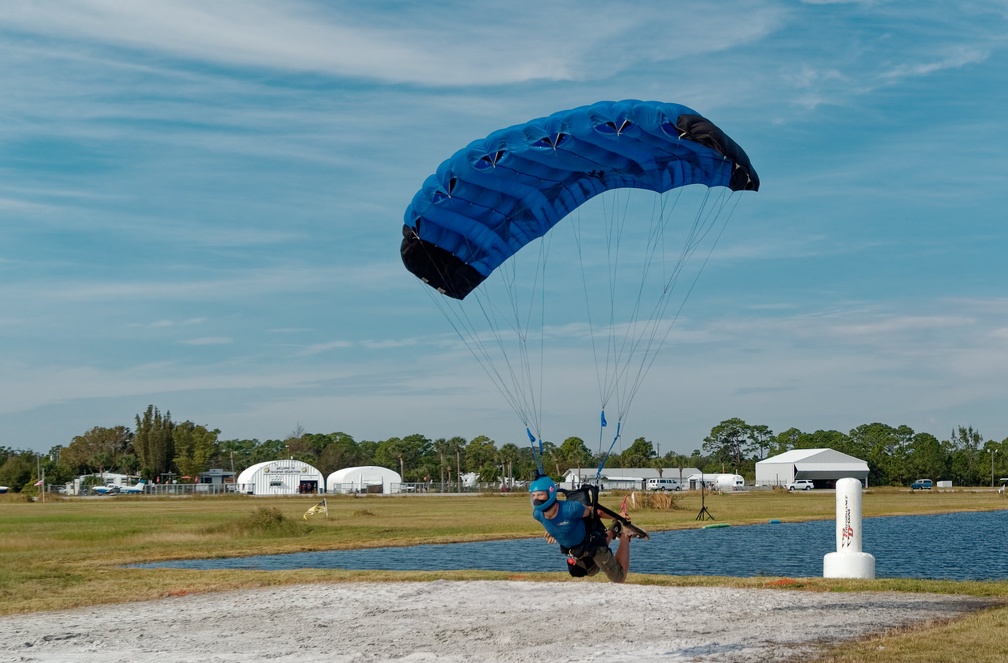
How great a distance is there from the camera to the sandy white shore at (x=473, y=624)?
13.7 meters

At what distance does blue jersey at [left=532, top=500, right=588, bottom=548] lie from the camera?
13.3 meters

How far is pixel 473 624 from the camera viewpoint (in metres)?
15.9

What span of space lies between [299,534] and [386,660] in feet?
95.6

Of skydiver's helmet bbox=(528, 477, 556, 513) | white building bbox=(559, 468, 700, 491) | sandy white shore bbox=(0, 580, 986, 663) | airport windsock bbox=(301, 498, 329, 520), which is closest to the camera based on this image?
skydiver's helmet bbox=(528, 477, 556, 513)

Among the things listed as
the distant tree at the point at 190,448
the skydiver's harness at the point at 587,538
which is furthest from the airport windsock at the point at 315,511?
the distant tree at the point at 190,448

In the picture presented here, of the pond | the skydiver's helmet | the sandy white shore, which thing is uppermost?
the skydiver's helmet

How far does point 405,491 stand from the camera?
119 m

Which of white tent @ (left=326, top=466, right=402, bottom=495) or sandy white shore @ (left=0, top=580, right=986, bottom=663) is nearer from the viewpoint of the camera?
sandy white shore @ (left=0, top=580, right=986, bottom=663)

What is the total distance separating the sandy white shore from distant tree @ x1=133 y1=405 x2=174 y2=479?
137 meters

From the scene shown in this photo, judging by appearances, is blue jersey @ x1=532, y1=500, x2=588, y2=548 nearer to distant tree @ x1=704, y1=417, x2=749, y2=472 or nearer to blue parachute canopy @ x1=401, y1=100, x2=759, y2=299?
blue parachute canopy @ x1=401, y1=100, x2=759, y2=299

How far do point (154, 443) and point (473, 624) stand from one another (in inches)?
5617

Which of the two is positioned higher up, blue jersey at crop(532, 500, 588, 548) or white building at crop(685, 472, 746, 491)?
blue jersey at crop(532, 500, 588, 548)

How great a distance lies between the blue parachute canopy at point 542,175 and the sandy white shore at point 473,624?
5.91m

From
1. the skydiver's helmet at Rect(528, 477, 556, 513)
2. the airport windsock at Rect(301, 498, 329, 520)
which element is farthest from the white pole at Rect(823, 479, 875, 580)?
the airport windsock at Rect(301, 498, 329, 520)
